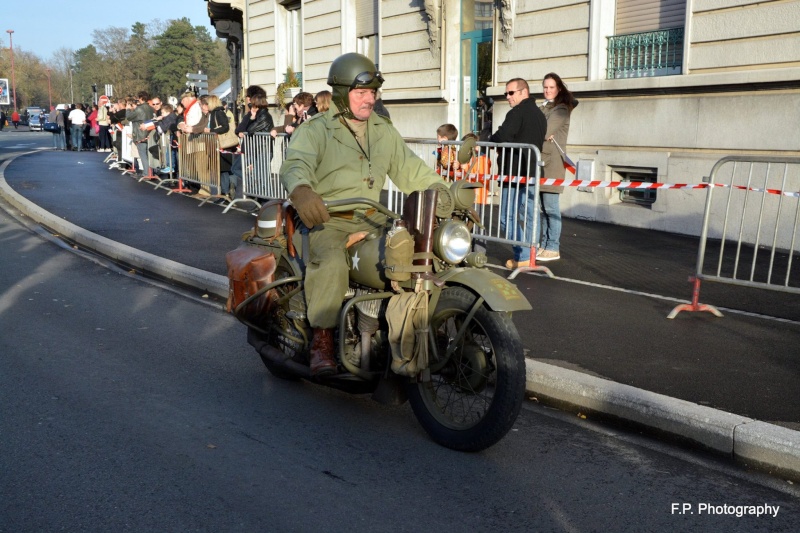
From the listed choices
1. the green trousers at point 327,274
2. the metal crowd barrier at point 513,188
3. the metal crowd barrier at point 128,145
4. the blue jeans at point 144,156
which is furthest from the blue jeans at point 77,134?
the green trousers at point 327,274

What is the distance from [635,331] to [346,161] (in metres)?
2.89

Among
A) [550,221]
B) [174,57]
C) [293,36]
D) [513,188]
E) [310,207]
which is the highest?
[293,36]

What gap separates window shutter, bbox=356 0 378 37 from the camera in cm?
2052

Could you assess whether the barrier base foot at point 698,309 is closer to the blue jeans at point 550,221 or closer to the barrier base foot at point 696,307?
the barrier base foot at point 696,307

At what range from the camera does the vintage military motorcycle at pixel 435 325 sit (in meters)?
4.22

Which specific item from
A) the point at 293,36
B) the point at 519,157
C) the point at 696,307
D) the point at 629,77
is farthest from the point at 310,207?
the point at 293,36

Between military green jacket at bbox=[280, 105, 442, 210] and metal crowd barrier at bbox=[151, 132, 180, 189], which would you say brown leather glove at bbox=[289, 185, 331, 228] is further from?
metal crowd barrier at bbox=[151, 132, 180, 189]

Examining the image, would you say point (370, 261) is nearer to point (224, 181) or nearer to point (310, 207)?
point (310, 207)

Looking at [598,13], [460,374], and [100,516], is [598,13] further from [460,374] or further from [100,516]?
[100,516]

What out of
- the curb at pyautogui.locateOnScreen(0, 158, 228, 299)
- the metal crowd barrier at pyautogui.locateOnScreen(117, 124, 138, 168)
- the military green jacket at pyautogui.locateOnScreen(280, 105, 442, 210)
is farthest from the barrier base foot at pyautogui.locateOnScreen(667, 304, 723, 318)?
the metal crowd barrier at pyautogui.locateOnScreen(117, 124, 138, 168)

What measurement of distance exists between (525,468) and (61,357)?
3377 millimetres

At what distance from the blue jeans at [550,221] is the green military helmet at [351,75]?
5.10 metres

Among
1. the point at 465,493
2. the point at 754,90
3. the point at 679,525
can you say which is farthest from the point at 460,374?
the point at 754,90

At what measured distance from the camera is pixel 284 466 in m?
4.25
